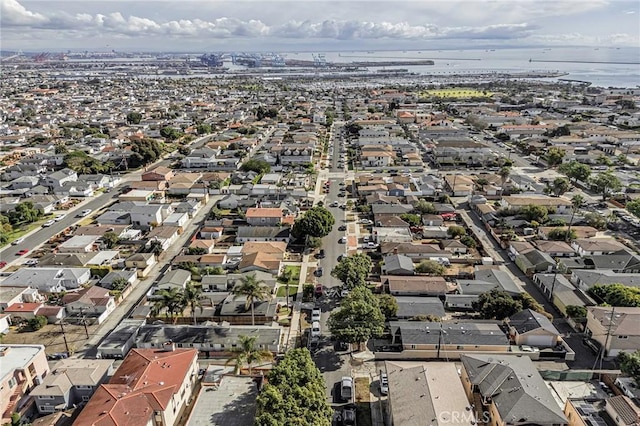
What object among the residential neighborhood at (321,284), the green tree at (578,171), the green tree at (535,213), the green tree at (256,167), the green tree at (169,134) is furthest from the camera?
the green tree at (169,134)

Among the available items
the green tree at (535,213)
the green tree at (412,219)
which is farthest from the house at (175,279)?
the green tree at (535,213)

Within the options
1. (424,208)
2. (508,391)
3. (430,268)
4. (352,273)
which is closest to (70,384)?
(352,273)

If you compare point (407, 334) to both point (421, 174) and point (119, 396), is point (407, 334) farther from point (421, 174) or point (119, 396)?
point (421, 174)

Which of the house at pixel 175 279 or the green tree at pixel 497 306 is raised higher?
the green tree at pixel 497 306

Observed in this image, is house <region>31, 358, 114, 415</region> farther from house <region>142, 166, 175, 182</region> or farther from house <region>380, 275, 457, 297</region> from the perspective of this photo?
house <region>142, 166, 175, 182</region>

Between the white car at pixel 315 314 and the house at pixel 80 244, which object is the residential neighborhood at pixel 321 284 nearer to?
the white car at pixel 315 314

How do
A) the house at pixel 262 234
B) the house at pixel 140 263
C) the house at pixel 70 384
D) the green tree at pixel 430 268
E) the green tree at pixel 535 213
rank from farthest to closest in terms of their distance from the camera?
1. the green tree at pixel 535 213
2. the house at pixel 262 234
3. the house at pixel 140 263
4. the green tree at pixel 430 268
5. the house at pixel 70 384

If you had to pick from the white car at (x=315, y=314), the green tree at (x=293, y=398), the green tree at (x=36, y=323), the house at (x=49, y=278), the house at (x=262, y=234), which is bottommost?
the green tree at (x=36, y=323)
